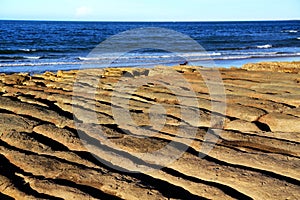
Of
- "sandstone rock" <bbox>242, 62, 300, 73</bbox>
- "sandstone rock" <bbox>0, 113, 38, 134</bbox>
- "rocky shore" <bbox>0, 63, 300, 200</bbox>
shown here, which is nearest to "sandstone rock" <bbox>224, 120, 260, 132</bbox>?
"rocky shore" <bbox>0, 63, 300, 200</bbox>

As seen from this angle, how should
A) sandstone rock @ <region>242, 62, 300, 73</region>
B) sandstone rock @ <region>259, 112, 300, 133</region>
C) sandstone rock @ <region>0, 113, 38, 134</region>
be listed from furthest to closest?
sandstone rock @ <region>242, 62, 300, 73</region>
sandstone rock @ <region>0, 113, 38, 134</region>
sandstone rock @ <region>259, 112, 300, 133</region>

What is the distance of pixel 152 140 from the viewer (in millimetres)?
4188

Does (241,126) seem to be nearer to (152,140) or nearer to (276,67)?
(152,140)

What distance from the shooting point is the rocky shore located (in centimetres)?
326

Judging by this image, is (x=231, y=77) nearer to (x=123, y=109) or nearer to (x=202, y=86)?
(x=202, y=86)

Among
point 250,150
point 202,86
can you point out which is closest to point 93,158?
point 250,150

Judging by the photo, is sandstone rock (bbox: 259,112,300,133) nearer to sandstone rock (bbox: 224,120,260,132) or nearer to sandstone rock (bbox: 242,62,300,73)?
sandstone rock (bbox: 224,120,260,132)

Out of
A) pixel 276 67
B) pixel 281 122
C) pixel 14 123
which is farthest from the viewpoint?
pixel 276 67

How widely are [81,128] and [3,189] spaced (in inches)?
53.4

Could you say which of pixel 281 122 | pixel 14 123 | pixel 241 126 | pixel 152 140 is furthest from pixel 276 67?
pixel 14 123

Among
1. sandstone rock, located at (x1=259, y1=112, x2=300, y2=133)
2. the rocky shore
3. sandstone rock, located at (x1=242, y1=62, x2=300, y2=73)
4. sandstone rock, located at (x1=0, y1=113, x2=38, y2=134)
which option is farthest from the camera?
sandstone rock, located at (x1=242, y1=62, x2=300, y2=73)

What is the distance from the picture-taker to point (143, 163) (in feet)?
12.1

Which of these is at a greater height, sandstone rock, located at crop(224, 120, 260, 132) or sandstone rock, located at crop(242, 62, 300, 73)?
sandstone rock, located at crop(224, 120, 260, 132)

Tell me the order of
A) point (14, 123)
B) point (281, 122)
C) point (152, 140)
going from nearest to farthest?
1. point (152, 140)
2. point (281, 122)
3. point (14, 123)
